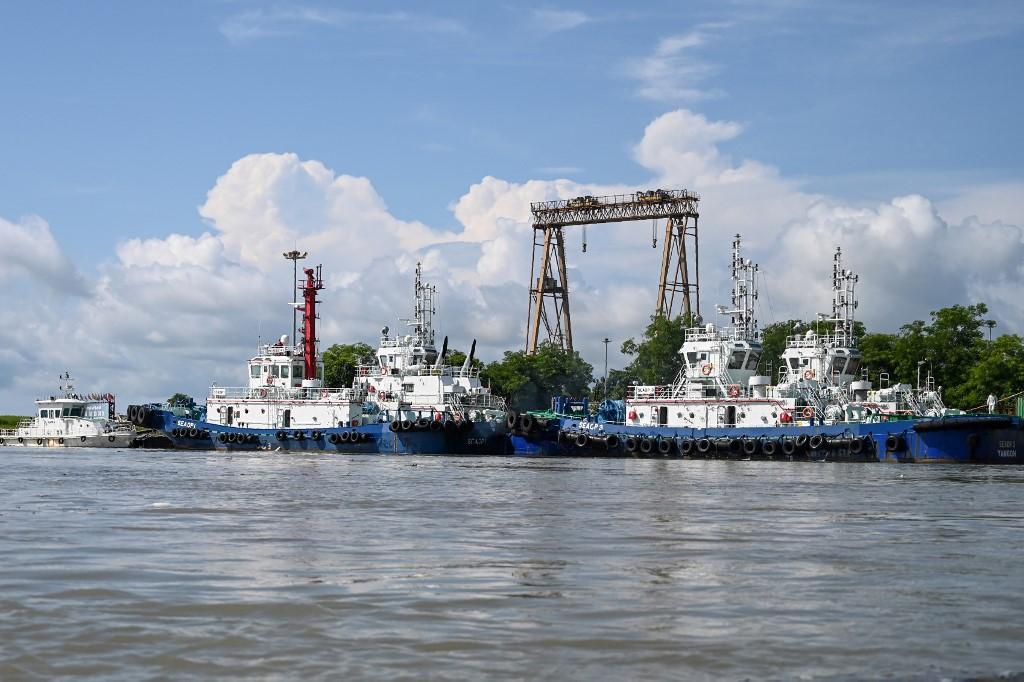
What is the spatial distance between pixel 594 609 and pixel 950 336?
75.4 metres

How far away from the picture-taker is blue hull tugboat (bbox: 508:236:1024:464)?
49.9 m

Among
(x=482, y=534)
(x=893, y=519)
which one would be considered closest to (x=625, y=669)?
(x=482, y=534)

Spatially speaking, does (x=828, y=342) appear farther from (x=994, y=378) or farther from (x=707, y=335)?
(x=994, y=378)

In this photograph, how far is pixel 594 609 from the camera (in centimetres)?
1227

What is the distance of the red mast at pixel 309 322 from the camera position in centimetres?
6962

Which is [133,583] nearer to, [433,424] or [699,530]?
[699,530]

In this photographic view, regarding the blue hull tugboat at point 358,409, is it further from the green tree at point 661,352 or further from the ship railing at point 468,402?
the green tree at point 661,352

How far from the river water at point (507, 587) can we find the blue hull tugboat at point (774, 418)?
75.0 feet

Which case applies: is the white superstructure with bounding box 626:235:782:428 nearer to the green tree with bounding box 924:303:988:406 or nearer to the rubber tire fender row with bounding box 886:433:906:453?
the rubber tire fender row with bounding box 886:433:906:453

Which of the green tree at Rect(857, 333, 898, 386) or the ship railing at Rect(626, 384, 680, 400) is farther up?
the green tree at Rect(857, 333, 898, 386)

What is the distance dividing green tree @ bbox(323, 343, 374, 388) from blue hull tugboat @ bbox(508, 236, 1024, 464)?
40968 millimetres

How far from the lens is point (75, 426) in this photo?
78562 mm

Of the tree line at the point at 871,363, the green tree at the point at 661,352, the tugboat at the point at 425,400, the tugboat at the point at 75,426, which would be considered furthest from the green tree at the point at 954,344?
the tugboat at the point at 75,426

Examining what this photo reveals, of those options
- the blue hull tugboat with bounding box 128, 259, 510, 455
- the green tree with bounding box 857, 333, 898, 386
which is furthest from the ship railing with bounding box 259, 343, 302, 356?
the green tree with bounding box 857, 333, 898, 386
